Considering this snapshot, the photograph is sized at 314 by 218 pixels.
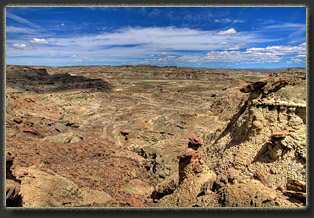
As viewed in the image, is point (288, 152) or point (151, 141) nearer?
point (288, 152)

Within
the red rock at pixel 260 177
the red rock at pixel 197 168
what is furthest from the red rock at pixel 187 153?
the red rock at pixel 260 177

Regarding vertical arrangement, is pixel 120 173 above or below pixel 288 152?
below

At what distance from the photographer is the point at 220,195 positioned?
19.7ft

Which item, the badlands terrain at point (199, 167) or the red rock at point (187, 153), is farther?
the red rock at point (187, 153)

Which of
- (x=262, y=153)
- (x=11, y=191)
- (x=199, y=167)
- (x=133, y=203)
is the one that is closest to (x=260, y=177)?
(x=262, y=153)

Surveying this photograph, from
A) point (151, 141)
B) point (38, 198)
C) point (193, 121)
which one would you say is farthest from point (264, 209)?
point (193, 121)

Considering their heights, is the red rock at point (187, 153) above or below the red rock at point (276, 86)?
below

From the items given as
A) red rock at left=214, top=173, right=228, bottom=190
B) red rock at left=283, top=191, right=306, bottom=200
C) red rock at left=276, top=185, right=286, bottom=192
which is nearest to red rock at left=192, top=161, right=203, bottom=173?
red rock at left=214, top=173, right=228, bottom=190

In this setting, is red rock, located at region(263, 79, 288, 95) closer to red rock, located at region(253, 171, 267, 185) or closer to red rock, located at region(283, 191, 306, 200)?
red rock, located at region(253, 171, 267, 185)

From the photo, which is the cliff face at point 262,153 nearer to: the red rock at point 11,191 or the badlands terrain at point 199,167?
the badlands terrain at point 199,167

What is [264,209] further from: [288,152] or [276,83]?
[276,83]

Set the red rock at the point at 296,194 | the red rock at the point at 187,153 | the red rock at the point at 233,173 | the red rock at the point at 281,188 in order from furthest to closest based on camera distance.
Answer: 1. the red rock at the point at 187,153
2. the red rock at the point at 233,173
3. the red rock at the point at 281,188
4. the red rock at the point at 296,194

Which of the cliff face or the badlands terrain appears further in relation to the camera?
the badlands terrain

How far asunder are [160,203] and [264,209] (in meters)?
5.32
